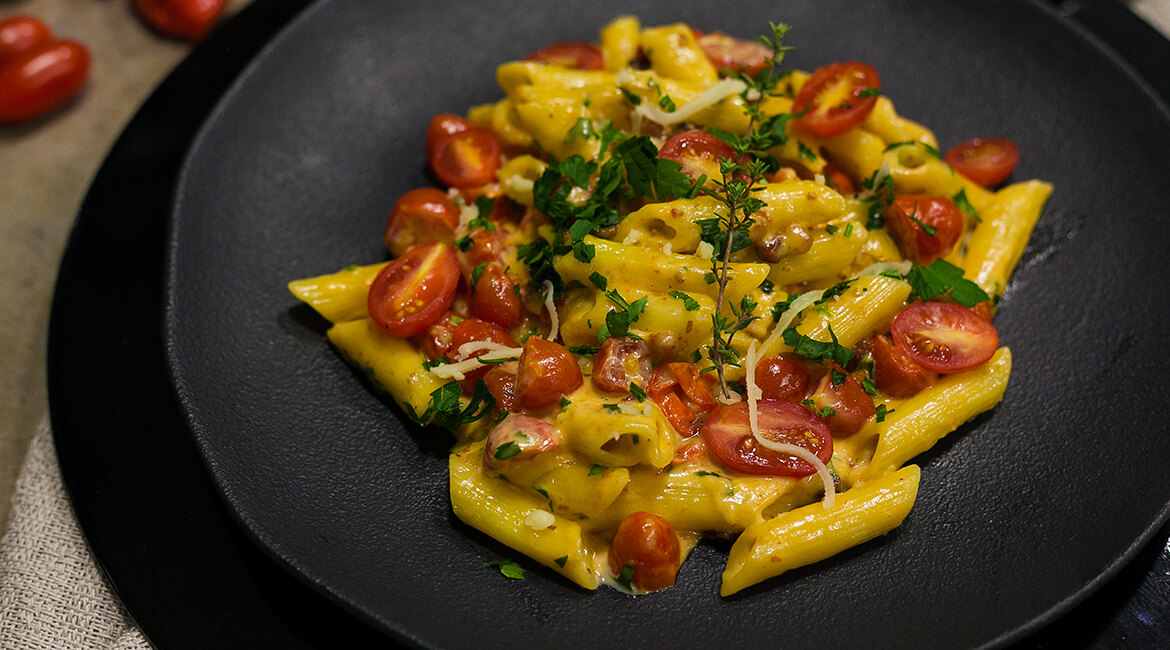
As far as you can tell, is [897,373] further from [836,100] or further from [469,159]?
[469,159]

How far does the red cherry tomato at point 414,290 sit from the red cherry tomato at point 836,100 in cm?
151

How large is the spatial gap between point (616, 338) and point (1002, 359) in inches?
54.6

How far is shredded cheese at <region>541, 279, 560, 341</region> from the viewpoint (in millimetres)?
3418

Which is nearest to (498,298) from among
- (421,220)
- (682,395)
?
(421,220)

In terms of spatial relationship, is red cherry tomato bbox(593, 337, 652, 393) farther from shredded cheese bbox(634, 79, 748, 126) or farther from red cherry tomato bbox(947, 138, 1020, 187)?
red cherry tomato bbox(947, 138, 1020, 187)

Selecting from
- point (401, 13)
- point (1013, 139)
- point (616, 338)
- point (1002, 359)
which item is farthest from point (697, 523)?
point (401, 13)

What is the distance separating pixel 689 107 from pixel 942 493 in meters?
1.65

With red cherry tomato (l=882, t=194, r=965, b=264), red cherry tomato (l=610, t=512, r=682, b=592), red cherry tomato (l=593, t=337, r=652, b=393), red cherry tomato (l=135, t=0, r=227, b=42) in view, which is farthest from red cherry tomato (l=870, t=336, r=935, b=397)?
red cherry tomato (l=135, t=0, r=227, b=42)

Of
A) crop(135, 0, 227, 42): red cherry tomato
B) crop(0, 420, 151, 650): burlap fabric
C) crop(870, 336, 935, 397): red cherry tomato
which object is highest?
crop(870, 336, 935, 397): red cherry tomato

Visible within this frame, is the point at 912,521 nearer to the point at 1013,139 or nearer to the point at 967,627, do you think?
the point at 967,627

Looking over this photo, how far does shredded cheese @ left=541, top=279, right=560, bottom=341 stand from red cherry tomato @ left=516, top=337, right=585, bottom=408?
19 centimetres

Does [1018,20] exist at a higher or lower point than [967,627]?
higher

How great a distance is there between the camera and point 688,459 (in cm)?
319

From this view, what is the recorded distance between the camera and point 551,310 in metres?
3.43
